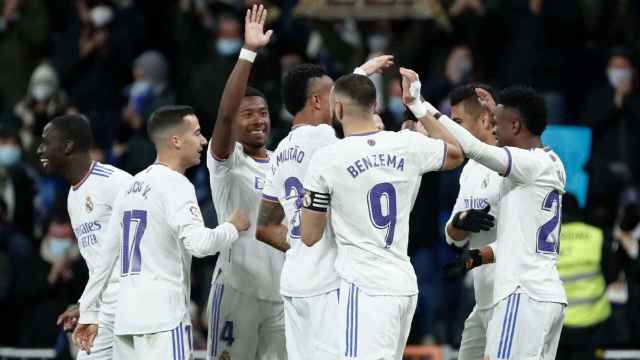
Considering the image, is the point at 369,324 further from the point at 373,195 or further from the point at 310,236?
the point at 373,195


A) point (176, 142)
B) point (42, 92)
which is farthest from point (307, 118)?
point (42, 92)

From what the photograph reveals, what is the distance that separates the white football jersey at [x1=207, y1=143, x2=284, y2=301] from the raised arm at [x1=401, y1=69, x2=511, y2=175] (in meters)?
1.48

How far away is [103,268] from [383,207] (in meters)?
2.08

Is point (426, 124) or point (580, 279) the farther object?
point (580, 279)

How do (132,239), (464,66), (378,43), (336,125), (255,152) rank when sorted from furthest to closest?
(378,43), (464,66), (336,125), (255,152), (132,239)

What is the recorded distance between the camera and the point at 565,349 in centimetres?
1348

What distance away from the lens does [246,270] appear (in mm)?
10875

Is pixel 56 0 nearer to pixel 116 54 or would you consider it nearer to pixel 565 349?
pixel 116 54

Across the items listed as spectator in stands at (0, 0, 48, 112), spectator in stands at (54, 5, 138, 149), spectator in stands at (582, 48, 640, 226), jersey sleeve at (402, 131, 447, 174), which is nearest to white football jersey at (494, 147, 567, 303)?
jersey sleeve at (402, 131, 447, 174)

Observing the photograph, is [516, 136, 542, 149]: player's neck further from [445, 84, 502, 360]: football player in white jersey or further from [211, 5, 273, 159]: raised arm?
[211, 5, 273, 159]: raised arm

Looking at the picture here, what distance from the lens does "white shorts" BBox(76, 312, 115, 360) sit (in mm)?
10508

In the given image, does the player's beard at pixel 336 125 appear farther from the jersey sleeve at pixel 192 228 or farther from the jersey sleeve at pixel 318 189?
the jersey sleeve at pixel 192 228

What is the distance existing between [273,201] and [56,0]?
35.3ft

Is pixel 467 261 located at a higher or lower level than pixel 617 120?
lower
